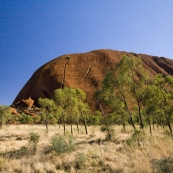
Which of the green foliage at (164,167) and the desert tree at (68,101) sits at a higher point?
the desert tree at (68,101)

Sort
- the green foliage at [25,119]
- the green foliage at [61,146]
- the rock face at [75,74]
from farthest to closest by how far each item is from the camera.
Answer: the rock face at [75,74], the green foliage at [25,119], the green foliage at [61,146]

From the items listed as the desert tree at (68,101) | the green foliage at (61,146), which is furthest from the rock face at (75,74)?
the green foliage at (61,146)

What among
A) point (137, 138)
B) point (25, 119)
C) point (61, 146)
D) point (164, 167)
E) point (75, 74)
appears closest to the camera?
point (164, 167)

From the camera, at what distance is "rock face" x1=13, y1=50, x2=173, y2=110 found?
11212 centimetres

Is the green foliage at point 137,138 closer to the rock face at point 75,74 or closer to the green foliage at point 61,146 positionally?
the green foliage at point 61,146

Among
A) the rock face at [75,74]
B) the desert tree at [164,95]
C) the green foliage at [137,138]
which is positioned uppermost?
the rock face at [75,74]

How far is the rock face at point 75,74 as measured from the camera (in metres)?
112

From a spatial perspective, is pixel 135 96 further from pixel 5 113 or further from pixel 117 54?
pixel 117 54

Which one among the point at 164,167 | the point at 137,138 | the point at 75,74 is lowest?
the point at 137,138

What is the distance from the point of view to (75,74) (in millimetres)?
123000

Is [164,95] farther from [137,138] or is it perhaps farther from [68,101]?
[68,101]

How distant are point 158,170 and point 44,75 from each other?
12191 cm

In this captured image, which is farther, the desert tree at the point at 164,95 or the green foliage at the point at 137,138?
the desert tree at the point at 164,95

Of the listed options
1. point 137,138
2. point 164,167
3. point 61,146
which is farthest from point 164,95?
point 164,167
